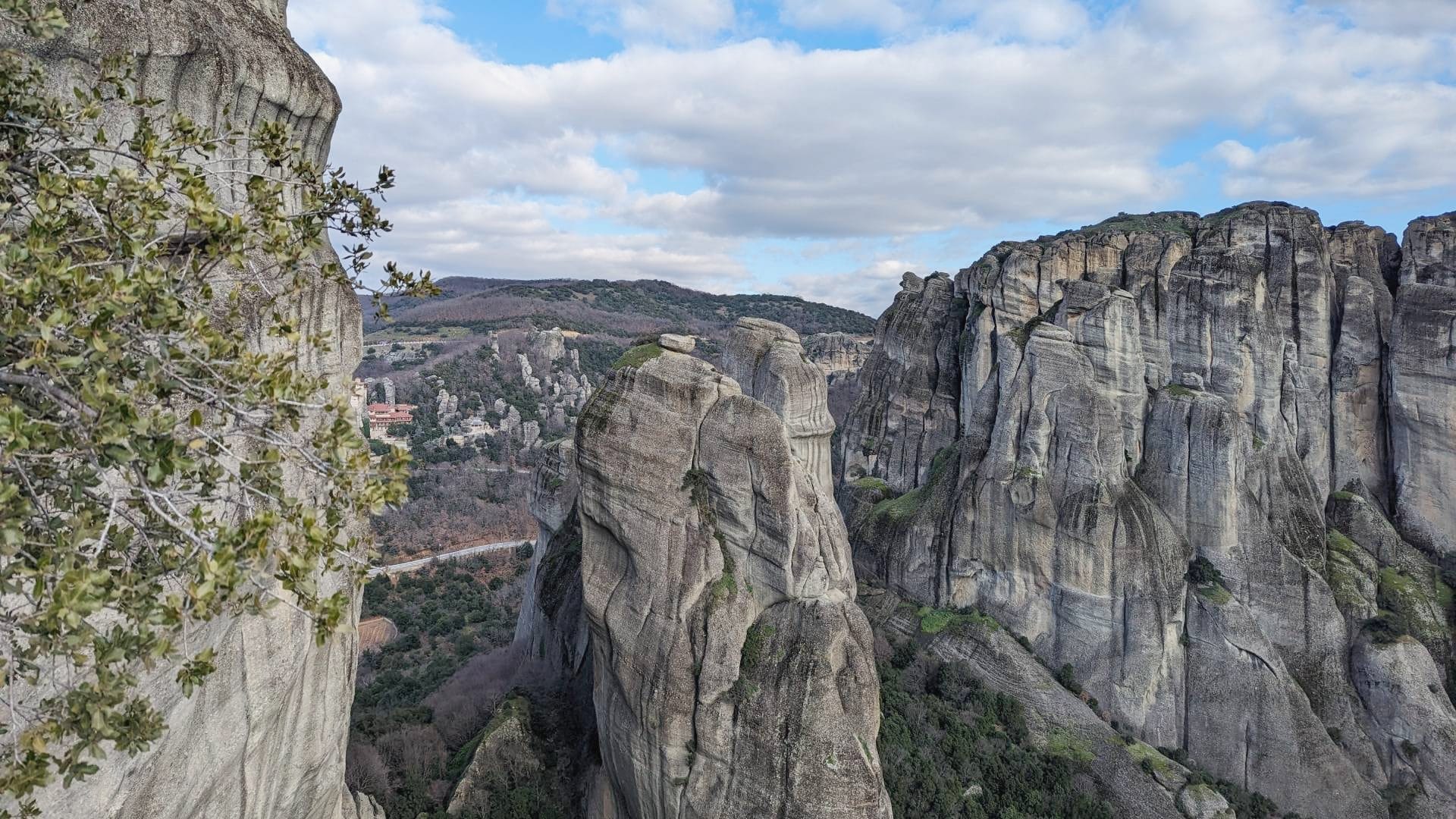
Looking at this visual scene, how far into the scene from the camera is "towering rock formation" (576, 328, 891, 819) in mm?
16766

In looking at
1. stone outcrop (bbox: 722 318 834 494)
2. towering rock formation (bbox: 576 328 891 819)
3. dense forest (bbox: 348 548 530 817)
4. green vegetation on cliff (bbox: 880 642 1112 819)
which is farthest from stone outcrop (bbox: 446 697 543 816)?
stone outcrop (bbox: 722 318 834 494)

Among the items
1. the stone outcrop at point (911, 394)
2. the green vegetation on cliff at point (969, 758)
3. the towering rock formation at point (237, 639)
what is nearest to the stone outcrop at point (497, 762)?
the towering rock formation at point (237, 639)

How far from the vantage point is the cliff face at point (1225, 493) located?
29.4 meters

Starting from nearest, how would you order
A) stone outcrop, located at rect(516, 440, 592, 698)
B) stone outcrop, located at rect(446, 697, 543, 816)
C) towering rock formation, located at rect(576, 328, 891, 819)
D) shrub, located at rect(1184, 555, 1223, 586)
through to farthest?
towering rock formation, located at rect(576, 328, 891, 819), stone outcrop, located at rect(446, 697, 543, 816), stone outcrop, located at rect(516, 440, 592, 698), shrub, located at rect(1184, 555, 1223, 586)

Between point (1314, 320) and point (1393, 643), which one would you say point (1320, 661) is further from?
point (1314, 320)

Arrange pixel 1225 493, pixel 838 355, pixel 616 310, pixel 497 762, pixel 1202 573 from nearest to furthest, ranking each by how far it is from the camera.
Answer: pixel 497 762 → pixel 1225 493 → pixel 1202 573 → pixel 838 355 → pixel 616 310

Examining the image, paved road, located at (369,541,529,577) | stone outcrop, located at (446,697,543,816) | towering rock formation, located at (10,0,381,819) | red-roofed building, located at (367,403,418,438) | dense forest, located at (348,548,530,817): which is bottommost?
paved road, located at (369,541,529,577)

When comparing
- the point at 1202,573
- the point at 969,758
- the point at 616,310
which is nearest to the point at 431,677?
the point at 969,758

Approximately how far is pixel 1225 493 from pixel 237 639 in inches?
1375

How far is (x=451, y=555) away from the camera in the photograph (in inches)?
2092

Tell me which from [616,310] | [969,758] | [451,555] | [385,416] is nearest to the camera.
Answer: [969,758]

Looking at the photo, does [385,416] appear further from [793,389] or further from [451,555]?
[793,389]

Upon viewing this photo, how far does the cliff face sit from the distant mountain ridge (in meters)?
77.9

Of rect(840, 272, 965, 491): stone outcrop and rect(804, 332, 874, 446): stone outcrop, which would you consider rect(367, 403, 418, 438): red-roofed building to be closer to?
rect(804, 332, 874, 446): stone outcrop
